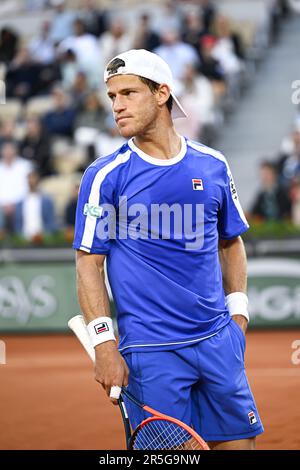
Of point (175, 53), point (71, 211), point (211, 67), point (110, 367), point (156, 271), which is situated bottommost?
point (110, 367)

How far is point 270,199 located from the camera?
47.6 feet

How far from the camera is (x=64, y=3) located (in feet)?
67.3

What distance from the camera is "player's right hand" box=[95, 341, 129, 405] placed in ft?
14.3

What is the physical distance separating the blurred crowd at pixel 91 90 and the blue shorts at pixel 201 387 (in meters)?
9.87

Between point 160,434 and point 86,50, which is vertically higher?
point 86,50

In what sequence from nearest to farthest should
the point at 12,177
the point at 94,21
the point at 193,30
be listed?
the point at 12,177
the point at 193,30
the point at 94,21

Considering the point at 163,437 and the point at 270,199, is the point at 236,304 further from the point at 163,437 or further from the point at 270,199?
the point at 270,199

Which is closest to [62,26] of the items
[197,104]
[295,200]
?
[197,104]

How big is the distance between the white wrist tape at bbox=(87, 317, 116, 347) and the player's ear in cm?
105

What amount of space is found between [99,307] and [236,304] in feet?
2.47

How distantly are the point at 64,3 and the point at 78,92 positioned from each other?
144 inches

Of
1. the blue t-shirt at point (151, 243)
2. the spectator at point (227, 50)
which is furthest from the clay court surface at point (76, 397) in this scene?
the spectator at point (227, 50)

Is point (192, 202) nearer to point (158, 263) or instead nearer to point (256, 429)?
point (158, 263)

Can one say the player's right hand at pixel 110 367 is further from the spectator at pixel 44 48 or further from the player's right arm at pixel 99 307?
the spectator at pixel 44 48
